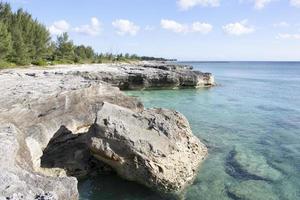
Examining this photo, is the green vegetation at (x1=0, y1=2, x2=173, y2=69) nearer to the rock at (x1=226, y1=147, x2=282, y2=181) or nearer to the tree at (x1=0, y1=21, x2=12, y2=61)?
the tree at (x1=0, y1=21, x2=12, y2=61)

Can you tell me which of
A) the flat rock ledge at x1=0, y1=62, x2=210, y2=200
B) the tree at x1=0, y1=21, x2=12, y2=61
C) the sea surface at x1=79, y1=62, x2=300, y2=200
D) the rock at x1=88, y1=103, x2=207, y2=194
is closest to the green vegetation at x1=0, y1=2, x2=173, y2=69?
the tree at x1=0, y1=21, x2=12, y2=61

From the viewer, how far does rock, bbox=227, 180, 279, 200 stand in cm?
1536

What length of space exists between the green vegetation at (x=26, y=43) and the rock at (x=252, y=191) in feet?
147

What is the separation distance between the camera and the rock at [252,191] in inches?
605

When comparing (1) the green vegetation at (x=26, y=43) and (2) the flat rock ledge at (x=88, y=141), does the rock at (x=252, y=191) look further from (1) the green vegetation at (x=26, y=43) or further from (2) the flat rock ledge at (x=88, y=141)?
(1) the green vegetation at (x=26, y=43)

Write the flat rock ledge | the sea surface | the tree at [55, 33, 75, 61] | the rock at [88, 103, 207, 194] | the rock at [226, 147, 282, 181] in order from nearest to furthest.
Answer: the flat rock ledge
the rock at [88, 103, 207, 194]
the sea surface
the rock at [226, 147, 282, 181]
the tree at [55, 33, 75, 61]

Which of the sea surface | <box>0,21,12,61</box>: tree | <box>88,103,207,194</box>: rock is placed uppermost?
<box>0,21,12,61</box>: tree

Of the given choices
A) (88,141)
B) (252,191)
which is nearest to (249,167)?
(252,191)

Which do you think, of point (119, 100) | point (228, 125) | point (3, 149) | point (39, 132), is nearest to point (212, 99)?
point (228, 125)

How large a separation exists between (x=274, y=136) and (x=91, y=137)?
15024 mm

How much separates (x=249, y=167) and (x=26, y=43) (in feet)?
198

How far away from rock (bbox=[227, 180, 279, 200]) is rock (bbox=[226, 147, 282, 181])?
2.39ft

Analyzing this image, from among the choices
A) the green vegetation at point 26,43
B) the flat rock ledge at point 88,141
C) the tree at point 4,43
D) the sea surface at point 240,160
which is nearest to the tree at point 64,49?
the green vegetation at point 26,43

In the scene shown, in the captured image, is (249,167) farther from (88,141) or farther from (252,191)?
(88,141)
